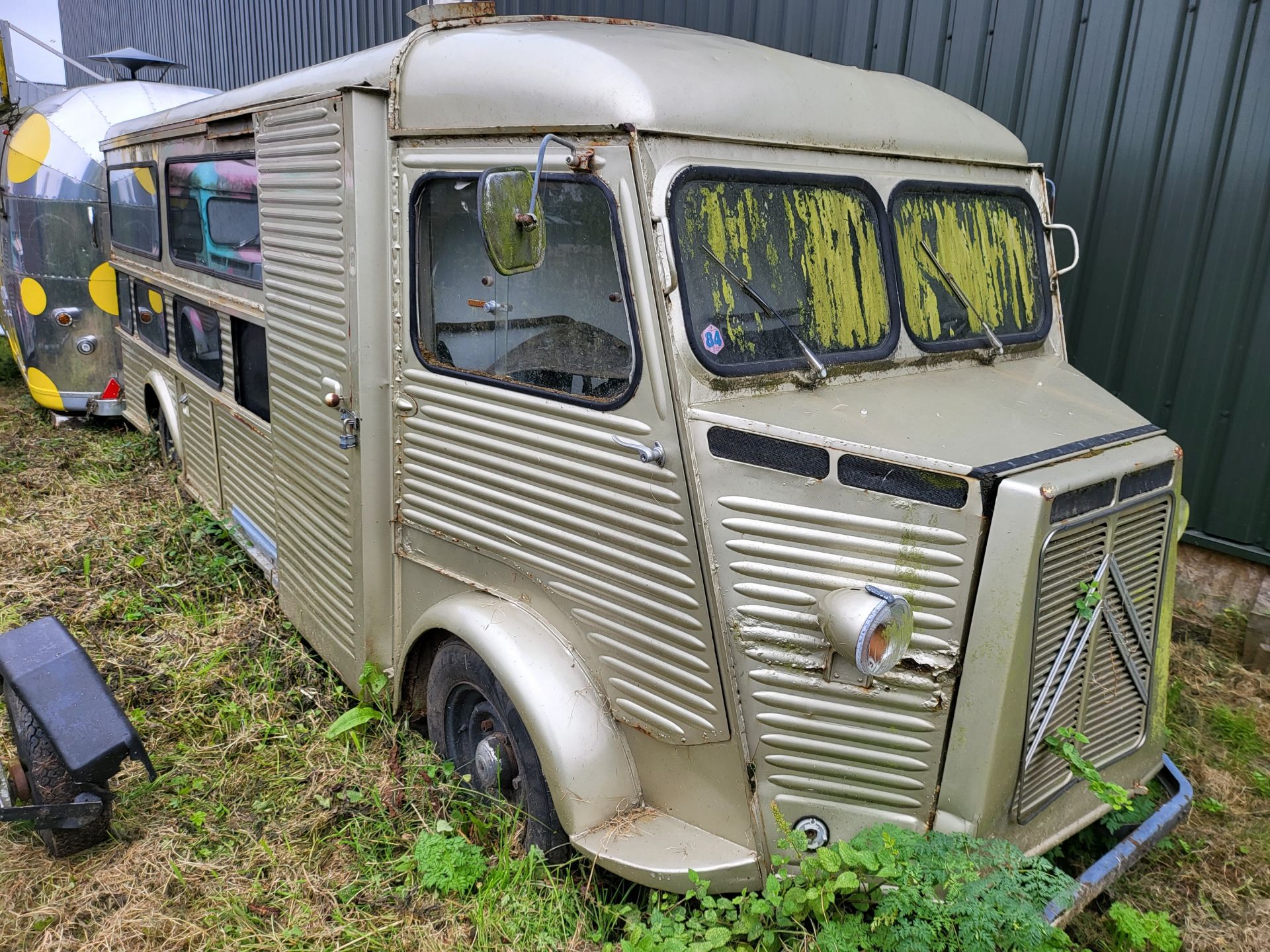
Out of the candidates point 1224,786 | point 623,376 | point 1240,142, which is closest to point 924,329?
point 623,376

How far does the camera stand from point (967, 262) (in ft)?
10.8

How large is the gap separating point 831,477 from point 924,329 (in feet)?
3.01

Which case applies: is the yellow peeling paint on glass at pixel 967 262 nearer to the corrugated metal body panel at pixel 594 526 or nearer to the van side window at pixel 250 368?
the corrugated metal body panel at pixel 594 526

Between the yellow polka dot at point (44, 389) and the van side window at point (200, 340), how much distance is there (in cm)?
268

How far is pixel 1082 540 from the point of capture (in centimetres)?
247

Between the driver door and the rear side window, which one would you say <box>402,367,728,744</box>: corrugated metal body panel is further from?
Answer: the rear side window

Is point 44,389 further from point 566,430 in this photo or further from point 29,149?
point 566,430

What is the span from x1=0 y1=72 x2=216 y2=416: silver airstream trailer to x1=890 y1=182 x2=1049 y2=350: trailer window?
21.8ft

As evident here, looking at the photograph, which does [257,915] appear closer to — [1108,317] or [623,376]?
[623,376]

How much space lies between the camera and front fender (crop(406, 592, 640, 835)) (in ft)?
8.91

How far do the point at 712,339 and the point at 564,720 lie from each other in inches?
45.4

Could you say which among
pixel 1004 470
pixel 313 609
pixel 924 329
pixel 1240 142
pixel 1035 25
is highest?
pixel 1035 25

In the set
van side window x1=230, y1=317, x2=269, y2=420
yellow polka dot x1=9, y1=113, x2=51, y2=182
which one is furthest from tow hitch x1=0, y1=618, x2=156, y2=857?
yellow polka dot x1=9, y1=113, x2=51, y2=182

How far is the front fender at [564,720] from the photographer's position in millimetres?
2717
